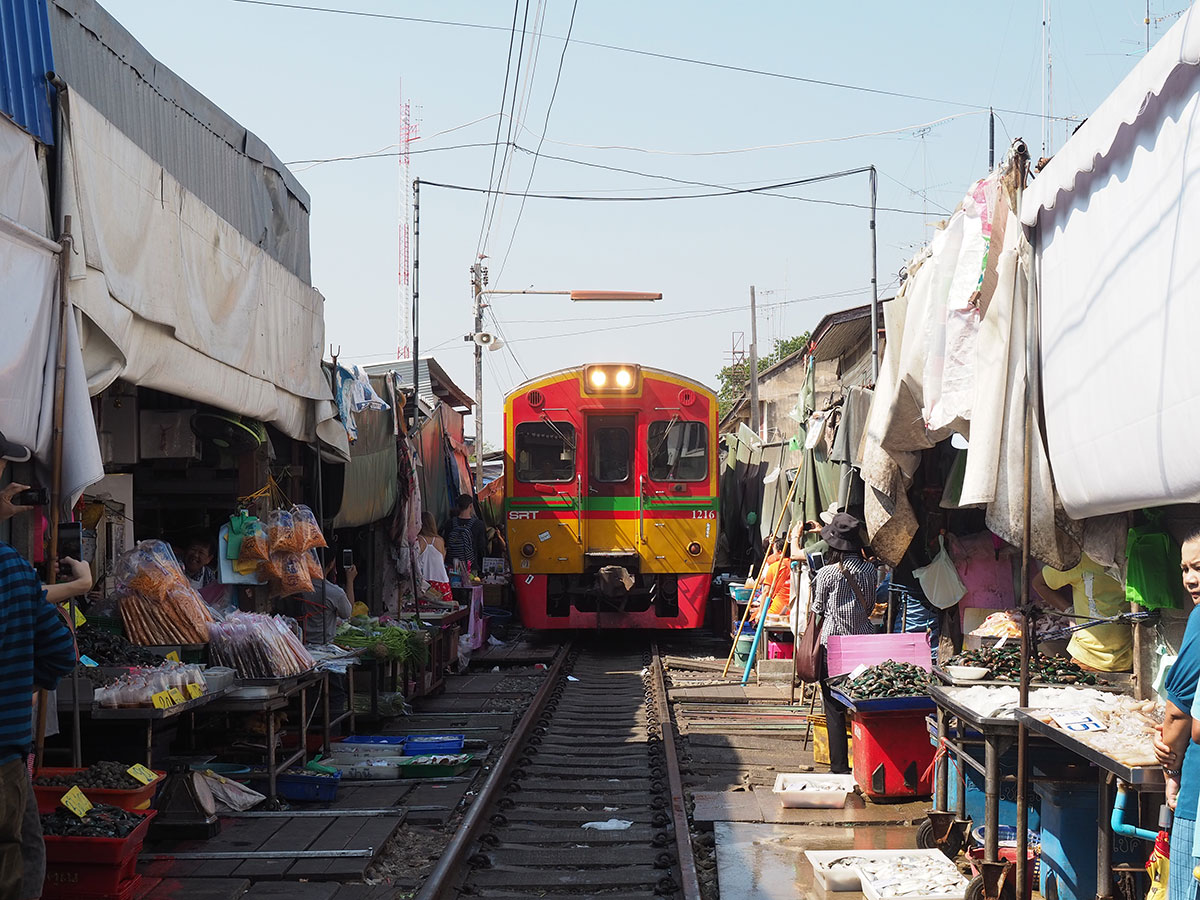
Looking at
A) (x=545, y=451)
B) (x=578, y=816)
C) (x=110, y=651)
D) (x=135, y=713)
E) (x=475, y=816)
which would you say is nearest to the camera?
(x=135, y=713)

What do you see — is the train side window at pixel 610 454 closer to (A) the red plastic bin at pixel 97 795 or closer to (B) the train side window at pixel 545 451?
(B) the train side window at pixel 545 451

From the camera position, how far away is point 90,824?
5074 millimetres

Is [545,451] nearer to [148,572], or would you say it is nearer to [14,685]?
[148,572]

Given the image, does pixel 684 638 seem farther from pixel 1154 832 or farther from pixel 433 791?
pixel 1154 832

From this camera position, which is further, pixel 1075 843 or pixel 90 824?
pixel 90 824

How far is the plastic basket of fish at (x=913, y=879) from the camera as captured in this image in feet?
16.6

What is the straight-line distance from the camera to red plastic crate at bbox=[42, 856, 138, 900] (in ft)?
16.4

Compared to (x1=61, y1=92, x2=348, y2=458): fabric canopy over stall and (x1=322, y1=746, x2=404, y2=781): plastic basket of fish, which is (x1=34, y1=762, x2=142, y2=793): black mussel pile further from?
(x1=322, y1=746, x2=404, y2=781): plastic basket of fish

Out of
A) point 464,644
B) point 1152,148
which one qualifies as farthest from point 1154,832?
point 464,644

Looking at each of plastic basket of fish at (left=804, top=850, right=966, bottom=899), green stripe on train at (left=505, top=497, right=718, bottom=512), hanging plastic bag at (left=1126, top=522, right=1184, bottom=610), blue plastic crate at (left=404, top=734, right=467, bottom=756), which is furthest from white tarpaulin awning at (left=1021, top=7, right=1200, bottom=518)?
green stripe on train at (left=505, top=497, right=718, bottom=512)

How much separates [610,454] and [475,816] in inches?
339

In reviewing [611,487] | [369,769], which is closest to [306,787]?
[369,769]

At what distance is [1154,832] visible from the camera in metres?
4.17

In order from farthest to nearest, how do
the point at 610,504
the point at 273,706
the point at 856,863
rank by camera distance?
the point at 610,504
the point at 273,706
the point at 856,863
